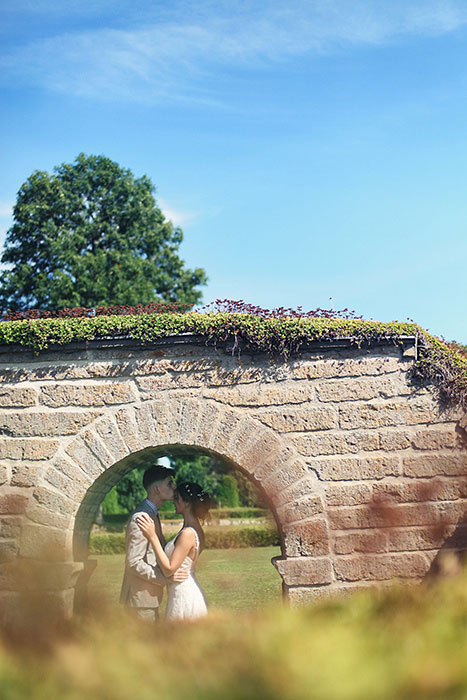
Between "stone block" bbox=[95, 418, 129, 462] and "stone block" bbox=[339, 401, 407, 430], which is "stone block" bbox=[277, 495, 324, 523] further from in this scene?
"stone block" bbox=[95, 418, 129, 462]

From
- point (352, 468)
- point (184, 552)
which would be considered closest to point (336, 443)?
point (352, 468)

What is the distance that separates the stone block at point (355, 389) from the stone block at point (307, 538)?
3.47 feet

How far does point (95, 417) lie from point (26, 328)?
104cm

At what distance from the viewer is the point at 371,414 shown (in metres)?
5.75

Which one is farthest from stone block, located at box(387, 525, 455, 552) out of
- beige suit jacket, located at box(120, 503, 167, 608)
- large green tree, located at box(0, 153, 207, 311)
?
large green tree, located at box(0, 153, 207, 311)

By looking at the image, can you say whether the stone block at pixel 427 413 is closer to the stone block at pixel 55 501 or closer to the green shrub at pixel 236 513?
the stone block at pixel 55 501

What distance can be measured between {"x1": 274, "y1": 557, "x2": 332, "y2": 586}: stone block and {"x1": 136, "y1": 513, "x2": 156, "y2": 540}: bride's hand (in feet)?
3.59

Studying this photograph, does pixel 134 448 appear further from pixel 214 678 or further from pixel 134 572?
pixel 214 678

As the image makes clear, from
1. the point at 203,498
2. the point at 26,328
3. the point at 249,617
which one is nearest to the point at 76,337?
the point at 26,328

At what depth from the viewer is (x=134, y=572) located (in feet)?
18.1

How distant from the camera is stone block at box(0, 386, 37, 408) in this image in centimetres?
594

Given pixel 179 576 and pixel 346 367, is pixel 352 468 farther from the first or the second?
pixel 179 576

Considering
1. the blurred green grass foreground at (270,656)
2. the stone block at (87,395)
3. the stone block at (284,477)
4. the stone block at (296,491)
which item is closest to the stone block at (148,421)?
the stone block at (87,395)

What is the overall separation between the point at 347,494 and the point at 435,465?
31.9 inches
